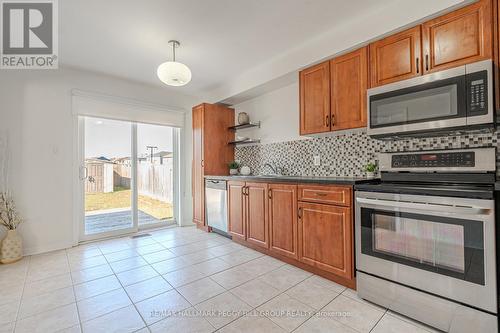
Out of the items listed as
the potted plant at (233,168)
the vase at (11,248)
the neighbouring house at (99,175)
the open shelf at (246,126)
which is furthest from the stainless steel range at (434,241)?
the vase at (11,248)

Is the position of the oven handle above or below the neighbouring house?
below

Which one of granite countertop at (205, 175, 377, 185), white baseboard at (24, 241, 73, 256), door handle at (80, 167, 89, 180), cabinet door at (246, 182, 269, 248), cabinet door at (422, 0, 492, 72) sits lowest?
white baseboard at (24, 241, 73, 256)

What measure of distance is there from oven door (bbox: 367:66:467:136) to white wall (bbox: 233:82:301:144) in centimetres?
126

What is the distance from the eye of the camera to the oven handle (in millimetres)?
1382

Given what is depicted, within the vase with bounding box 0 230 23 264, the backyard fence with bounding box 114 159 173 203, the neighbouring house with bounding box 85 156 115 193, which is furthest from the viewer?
the backyard fence with bounding box 114 159 173 203

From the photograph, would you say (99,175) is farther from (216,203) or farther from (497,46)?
(497,46)

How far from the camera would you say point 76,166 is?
10.9 feet

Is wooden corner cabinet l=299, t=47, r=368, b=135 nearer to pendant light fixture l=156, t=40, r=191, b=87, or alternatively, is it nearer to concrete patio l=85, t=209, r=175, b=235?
pendant light fixture l=156, t=40, r=191, b=87

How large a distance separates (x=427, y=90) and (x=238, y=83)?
8.34 feet

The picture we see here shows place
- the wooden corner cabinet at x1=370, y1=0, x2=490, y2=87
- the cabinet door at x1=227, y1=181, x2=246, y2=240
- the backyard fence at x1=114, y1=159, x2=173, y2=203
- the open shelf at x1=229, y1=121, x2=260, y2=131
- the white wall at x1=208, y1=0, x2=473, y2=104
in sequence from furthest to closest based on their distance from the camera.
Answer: the backyard fence at x1=114, y1=159, x2=173, y2=203 < the open shelf at x1=229, y1=121, x2=260, y2=131 < the cabinet door at x1=227, y1=181, x2=246, y2=240 < the white wall at x1=208, y1=0, x2=473, y2=104 < the wooden corner cabinet at x1=370, y1=0, x2=490, y2=87

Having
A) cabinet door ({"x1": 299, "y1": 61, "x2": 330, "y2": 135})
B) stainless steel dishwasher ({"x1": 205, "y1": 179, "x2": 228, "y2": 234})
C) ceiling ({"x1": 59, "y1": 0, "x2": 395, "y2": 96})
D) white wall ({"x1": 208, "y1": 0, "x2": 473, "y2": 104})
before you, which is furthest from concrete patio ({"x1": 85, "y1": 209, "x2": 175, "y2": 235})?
cabinet door ({"x1": 299, "y1": 61, "x2": 330, "y2": 135})

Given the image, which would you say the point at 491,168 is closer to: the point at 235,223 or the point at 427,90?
the point at 427,90

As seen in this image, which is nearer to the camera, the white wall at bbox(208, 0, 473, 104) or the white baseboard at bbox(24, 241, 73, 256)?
the white wall at bbox(208, 0, 473, 104)

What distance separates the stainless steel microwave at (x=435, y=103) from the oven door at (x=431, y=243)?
0.58 m
